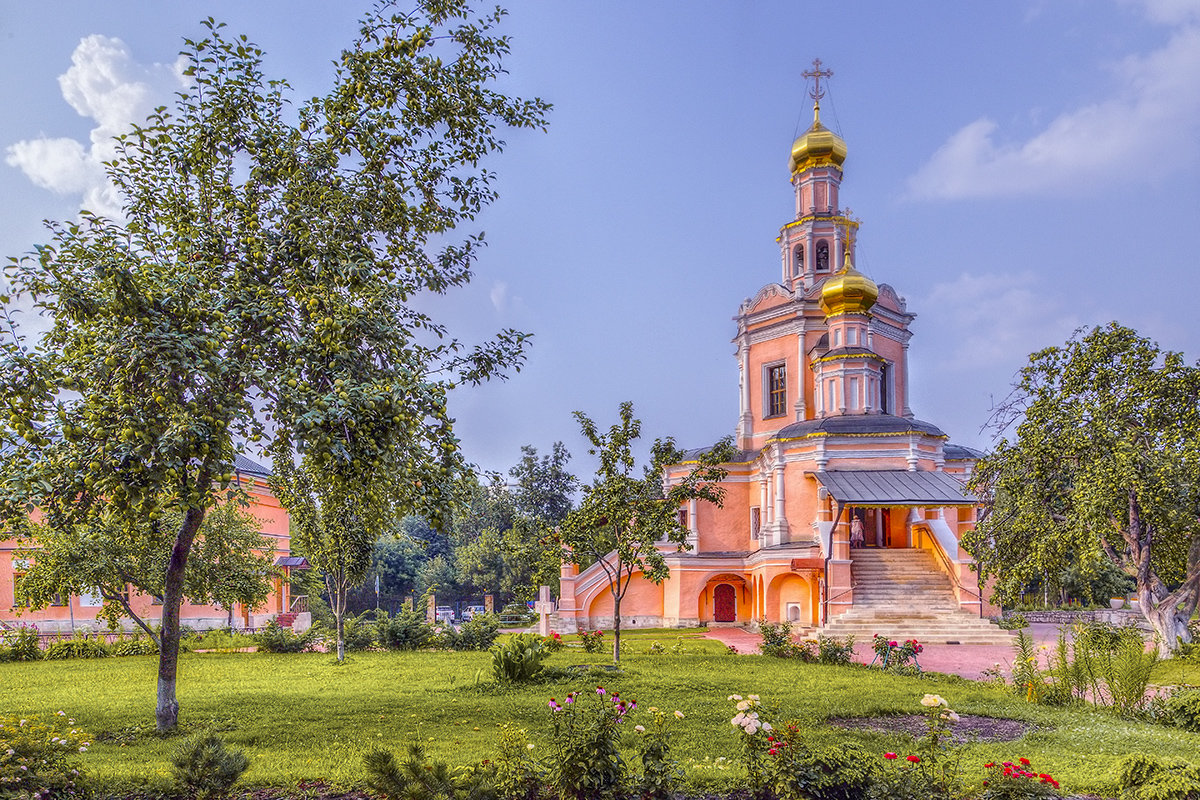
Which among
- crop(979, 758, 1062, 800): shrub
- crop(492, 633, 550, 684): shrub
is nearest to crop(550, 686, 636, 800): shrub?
crop(979, 758, 1062, 800): shrub

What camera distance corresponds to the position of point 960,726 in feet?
31.0

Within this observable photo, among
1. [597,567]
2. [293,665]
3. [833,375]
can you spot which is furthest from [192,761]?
[833,375]

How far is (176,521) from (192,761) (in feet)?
Answer: 43.6

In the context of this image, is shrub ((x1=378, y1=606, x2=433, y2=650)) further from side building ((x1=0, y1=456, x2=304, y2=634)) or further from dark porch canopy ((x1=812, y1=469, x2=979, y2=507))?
dark porch canopy ((x1=812, y1=469, x2=979, y2=507))

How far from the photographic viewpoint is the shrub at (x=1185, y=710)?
9031mm

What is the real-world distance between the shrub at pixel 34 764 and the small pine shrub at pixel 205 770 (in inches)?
24.8

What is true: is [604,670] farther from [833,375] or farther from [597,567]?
[833,375]

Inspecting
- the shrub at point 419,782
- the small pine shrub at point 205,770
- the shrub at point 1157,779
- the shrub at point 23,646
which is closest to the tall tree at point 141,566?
the shrub at point 23,646

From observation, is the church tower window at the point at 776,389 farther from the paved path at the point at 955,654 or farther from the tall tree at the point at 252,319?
the tall tree at the point at 252,319

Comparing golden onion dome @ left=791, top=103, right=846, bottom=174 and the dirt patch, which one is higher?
golden onion dome @ left=791, top=103, right=846, bottom=174

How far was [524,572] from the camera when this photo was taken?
4216 cm

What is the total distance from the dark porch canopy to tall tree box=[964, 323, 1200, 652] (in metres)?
3.41

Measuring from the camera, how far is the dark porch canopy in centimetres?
2264

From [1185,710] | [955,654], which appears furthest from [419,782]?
[955,654]
